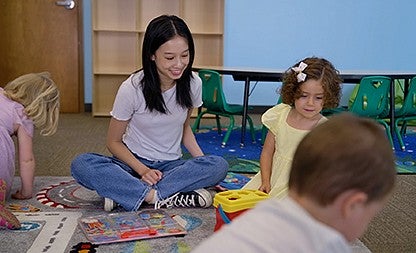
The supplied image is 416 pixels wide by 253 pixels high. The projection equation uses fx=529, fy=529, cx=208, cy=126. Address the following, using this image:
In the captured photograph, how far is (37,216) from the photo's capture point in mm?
1804

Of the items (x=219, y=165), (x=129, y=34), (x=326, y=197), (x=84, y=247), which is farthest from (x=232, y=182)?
(x=129, y=34)

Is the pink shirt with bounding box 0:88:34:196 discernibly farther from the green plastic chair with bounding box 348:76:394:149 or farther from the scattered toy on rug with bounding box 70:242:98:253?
the green plastic chair with bounding box 348:76:394:149

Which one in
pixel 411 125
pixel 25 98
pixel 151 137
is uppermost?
pixel 25 98

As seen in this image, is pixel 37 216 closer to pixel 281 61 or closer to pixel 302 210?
Result: pixel 302 210

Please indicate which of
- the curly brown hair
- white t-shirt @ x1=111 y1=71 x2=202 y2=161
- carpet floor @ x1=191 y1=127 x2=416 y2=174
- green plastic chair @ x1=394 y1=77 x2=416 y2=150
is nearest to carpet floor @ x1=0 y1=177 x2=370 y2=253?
white t-shirt @ x1=111 y1=71 x2=202 y2=161

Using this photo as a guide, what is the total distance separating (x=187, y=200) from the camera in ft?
6.29

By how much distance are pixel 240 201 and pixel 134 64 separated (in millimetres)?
3188

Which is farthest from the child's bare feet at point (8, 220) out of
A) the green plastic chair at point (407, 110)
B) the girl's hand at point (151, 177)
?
the green plastic chair at point (407, 110)

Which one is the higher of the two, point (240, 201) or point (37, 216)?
point (240, 201)

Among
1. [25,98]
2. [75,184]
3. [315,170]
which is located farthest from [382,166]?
[75,184]

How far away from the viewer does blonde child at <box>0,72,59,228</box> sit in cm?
193

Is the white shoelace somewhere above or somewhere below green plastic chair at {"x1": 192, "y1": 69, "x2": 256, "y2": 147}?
below

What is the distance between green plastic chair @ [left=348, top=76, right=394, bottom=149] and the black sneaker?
1414mm

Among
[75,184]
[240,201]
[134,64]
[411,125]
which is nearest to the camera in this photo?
[240,201]
